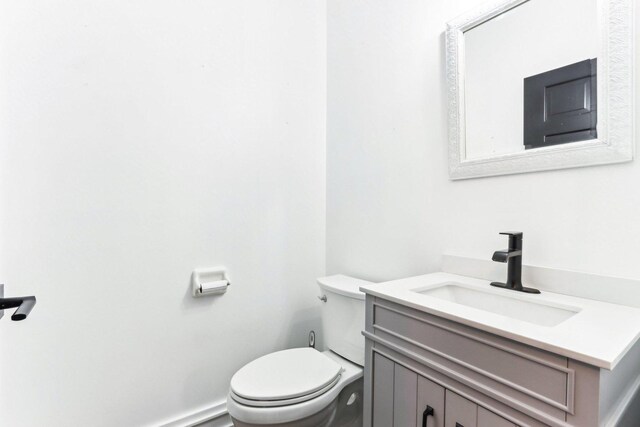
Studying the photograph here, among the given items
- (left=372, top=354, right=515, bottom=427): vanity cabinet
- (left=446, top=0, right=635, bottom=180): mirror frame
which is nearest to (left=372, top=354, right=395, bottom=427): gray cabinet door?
(left=372, top=354, right=515, bottom=427): vanity cabinet

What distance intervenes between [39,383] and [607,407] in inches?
65.1

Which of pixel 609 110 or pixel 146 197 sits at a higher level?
pixel 609 110

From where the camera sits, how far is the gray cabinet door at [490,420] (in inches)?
25.5

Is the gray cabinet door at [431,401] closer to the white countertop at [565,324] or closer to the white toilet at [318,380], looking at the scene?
the white countertop at [565,324]

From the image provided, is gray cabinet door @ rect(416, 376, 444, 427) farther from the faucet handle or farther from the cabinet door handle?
the faucet handle

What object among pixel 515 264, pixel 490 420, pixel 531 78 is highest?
pixel 531 78

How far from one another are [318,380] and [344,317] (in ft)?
0.99

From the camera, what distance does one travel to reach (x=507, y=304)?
929 mm

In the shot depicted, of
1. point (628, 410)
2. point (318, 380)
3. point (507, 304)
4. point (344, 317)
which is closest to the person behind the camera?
point (628, 410)

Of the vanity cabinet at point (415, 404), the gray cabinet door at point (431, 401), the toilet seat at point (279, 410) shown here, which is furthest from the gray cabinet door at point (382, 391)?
the toilet seat at point (279, 410)

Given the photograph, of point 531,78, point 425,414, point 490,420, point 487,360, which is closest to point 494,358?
point 487,360

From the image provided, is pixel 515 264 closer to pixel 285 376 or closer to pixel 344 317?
pixel 344 317

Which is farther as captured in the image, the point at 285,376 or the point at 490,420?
the point at 285,376

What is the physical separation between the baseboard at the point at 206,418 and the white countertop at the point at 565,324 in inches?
41.1
